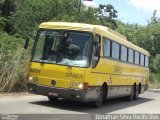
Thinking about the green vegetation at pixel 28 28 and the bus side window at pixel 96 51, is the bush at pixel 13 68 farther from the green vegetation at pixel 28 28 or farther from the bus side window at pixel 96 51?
the bus side window at pixel 96 51

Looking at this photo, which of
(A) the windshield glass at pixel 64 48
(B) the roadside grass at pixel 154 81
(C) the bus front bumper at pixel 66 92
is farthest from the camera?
(B) the roadside grass at pixel 154 81

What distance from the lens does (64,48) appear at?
17375 millimetres

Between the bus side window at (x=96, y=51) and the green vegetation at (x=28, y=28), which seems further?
the green vegetation at (x=28, y=28)

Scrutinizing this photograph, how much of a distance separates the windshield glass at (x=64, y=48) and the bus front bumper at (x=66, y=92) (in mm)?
935

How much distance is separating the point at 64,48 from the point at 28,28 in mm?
23442

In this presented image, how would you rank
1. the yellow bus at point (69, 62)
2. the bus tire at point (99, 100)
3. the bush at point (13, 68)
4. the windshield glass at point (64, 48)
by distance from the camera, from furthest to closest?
the bush at point (13, 68)
the bus tire at point (99, 100)
the windshield glass at point (64, 48)
the yellow bus at point (69, 62)

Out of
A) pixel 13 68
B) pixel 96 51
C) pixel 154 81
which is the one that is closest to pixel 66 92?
pixel 96 51

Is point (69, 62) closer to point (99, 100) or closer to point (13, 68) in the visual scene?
point (99, 100)

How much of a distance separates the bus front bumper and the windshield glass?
935mm

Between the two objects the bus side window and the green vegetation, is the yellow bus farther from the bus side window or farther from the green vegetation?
the green vegetation

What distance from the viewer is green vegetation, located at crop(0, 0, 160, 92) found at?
70.5ft

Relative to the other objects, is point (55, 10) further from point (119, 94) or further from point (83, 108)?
point (83, 108)

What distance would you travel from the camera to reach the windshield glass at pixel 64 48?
56.1 feet

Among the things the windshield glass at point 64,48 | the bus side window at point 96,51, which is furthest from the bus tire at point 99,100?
the windshield glass at point 64,48
